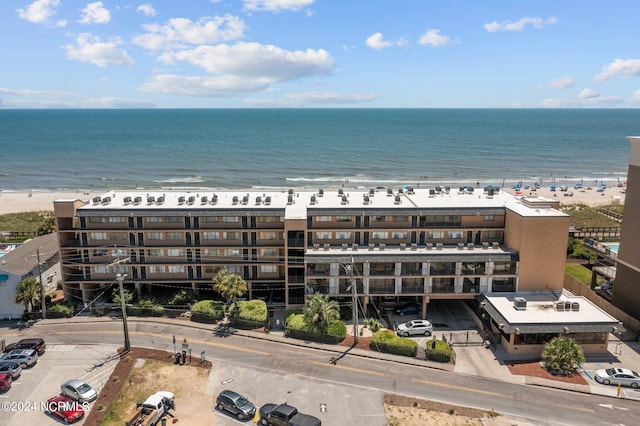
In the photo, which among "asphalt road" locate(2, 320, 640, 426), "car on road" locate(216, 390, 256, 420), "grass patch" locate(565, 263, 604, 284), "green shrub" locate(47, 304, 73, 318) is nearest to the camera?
"car on road" locate(216, 390, 256, 420)

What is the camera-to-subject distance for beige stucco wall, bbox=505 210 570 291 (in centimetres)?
5416

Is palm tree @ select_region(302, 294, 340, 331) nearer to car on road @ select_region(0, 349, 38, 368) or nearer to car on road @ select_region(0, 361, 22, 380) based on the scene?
car on road @ select_region(0, 349, 38, 368)

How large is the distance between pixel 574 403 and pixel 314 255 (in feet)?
96.0

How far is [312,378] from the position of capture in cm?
4362

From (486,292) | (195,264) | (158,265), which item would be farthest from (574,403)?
(158,265)

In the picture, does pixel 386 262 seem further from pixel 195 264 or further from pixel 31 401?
pixel 31 401

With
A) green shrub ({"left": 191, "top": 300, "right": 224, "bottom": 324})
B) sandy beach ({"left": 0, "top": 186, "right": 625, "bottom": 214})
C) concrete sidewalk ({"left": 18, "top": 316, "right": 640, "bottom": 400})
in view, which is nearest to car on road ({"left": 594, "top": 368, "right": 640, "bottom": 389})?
concrete sidewalk ({"left": 18, "top": 316, "right": 640, "bottom": 400})

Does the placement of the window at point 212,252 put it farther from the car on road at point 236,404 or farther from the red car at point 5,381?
the red car at point 5,381

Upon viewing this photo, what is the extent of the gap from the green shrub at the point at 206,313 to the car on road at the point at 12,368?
57.6ft

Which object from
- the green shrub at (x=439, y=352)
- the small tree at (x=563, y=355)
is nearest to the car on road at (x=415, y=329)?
the green shrub at (x=439, y=352)

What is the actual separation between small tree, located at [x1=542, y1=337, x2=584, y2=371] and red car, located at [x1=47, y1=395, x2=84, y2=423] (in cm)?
4182

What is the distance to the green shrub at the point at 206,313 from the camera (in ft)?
180

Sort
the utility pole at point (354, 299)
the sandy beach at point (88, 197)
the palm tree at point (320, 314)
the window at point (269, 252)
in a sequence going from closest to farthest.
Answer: the utility pole at point (354, 299)
the palm tree at point (320, 314)
the window at point (269, 252)
the sandy beach at point (88, 197)

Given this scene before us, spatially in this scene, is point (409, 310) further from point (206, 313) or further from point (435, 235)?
point (206, 313)
